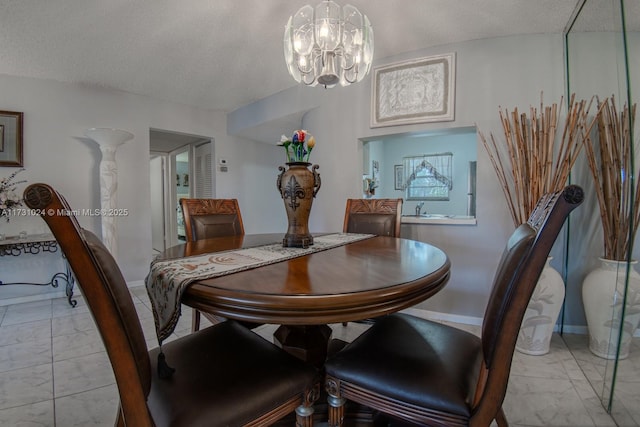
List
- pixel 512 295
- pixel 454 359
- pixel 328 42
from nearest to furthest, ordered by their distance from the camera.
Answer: pixel 512 295 < pixel 454 359 < pixel 328 42

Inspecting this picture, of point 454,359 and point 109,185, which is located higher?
point 109,185

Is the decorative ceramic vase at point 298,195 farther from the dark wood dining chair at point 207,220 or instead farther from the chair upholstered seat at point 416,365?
the dark wood dining chair at point 207,220

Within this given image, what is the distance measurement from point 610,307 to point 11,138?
5.29 m

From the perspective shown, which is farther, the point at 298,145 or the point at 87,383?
the point at 87,383

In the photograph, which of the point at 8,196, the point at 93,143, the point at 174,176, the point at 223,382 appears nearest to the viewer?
the point at 223,382

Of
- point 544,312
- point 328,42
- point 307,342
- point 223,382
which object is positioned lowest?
point 544,312

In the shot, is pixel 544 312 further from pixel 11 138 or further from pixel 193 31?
pixel 11 138

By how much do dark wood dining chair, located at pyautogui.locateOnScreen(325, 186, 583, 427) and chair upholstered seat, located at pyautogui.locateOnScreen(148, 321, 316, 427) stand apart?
17 centimetres

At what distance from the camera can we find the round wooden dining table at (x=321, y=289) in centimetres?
76

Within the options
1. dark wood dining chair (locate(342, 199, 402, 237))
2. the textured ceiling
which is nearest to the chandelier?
the textured ceiling

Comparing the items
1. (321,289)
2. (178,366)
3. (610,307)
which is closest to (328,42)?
(321,289)

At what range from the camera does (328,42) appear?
169 cm

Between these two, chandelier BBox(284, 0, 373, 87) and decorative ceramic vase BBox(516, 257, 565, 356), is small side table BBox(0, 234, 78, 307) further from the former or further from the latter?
decorative ceramic vase BBox(516, 257, 565, 356)

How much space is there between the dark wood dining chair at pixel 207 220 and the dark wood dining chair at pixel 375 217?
35.1 inches
